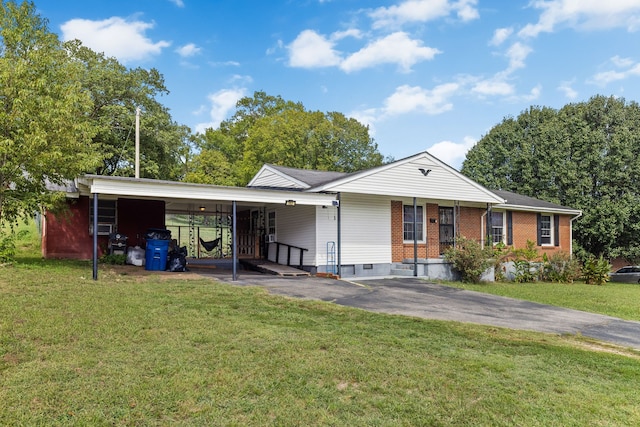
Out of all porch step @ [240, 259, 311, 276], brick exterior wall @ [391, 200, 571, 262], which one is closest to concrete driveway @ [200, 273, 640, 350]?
porch step @ [240, 259, 311, 276]

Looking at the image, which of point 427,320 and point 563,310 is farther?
point 563,310

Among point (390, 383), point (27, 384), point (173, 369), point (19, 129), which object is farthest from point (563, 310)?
point (19, 129)

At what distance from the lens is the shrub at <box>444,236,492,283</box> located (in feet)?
50.0

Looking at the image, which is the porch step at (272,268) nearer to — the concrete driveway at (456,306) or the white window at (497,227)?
the concrete driveway at (456,306)

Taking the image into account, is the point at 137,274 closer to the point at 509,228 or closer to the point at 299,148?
the point at 509,228

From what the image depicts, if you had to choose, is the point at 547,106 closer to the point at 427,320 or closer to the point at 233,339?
the point at 427,320

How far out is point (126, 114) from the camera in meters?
23.6

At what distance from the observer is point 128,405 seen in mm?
3709

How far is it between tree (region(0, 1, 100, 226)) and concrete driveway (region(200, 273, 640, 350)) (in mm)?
5801

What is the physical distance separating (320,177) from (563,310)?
9621 mm

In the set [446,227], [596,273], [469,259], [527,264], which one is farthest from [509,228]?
[469,259]

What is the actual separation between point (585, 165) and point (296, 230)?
789 inches

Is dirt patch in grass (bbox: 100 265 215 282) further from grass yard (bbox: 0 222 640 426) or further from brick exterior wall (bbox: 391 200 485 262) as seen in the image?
brick exterior wall (bbox: 391 200 485 262)

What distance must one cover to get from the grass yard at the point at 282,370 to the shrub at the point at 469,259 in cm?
828
